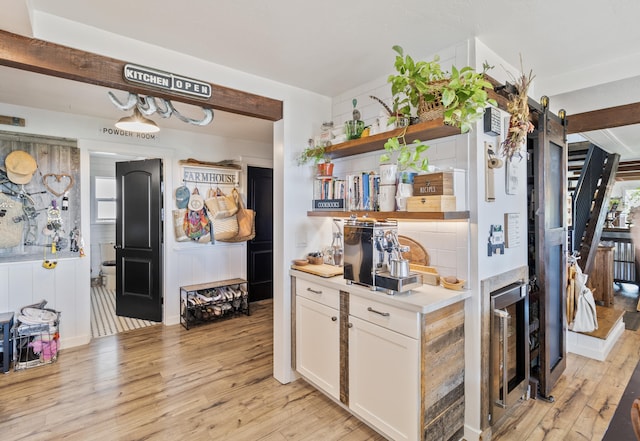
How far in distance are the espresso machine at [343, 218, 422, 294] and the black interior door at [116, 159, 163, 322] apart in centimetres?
297

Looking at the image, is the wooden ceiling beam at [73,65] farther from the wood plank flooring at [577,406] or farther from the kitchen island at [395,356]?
the wood plank flooring at [577,406]

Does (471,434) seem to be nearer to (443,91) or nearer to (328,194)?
(328,194)

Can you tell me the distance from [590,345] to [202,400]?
12.0 feet

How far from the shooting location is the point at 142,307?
4.23 meters

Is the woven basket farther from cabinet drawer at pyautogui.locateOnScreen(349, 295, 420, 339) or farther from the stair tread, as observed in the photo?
the stair tread

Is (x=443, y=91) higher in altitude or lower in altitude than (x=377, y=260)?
higher

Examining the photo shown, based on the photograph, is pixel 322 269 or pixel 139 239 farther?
pixel 139 239

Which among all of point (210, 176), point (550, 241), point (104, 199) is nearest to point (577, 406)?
point (550, 241)

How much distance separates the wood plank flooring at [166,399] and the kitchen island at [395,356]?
0.28m

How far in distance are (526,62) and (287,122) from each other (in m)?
1.86

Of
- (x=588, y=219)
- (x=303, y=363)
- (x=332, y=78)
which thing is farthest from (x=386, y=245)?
(x=588, y=219)

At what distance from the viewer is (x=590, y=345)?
3.18 metres

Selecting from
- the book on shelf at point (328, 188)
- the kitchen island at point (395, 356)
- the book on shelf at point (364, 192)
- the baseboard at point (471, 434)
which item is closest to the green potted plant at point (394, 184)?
the book on shelf at point (364, 192)

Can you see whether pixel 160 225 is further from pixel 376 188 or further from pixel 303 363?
pixel 376 188
